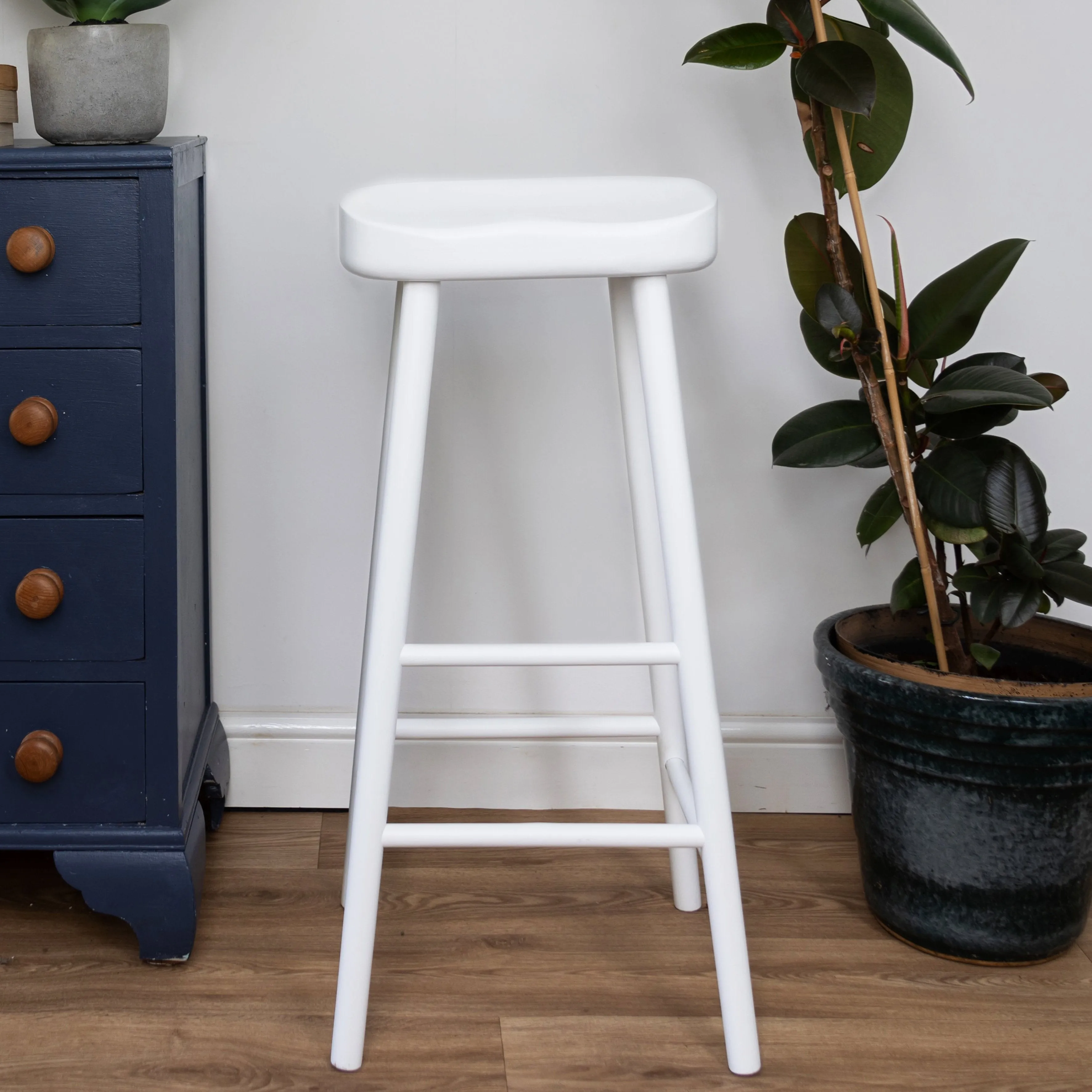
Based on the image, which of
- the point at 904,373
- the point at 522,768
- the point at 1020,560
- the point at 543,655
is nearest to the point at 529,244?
the point at 543,655

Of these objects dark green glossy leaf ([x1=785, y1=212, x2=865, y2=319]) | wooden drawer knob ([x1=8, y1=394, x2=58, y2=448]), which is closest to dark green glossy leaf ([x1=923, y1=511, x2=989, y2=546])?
dark green glossy leaf ([x1=785, y1=212, x2=865, y2=319])

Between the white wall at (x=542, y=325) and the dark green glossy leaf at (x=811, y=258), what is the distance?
18 cm

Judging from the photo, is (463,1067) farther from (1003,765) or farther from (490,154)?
(490,154)

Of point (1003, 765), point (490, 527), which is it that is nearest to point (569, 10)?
point (490, 527)

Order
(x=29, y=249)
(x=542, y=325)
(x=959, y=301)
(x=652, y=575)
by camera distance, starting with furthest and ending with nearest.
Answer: (x=542, y=325), (x=652, y=575), (x=959, y=301), (x=29, y=249)

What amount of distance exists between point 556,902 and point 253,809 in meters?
0.45

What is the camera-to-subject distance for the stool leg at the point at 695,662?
3.12 ft

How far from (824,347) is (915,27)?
1.00 feet

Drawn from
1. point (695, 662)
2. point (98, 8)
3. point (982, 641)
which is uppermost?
point (98, 8)

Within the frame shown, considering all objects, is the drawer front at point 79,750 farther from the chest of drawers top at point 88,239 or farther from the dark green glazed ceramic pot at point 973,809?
the dark green glazed ceramic pot at point 973,809

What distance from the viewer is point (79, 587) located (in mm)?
1076

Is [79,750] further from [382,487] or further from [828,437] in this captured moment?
[828,437]

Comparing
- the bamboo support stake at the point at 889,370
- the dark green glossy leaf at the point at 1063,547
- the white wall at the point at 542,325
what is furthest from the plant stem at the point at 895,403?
the white wall at the point at 542,325

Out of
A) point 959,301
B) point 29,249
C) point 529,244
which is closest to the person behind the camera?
point 529,244
